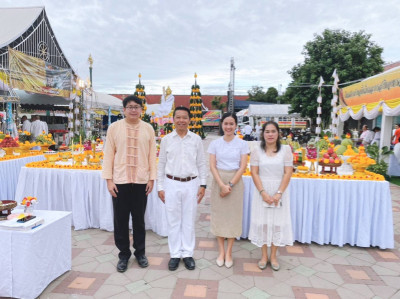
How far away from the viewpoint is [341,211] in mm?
2844

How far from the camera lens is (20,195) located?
10.9ft

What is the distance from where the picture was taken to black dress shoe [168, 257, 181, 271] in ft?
7.80

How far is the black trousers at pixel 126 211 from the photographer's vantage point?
2293mm

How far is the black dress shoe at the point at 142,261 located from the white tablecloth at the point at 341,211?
1.24 m

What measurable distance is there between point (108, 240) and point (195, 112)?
1279 centimetres

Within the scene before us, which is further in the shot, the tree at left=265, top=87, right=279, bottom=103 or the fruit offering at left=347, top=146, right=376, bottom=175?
the tree at left=265, top=87, right=279, bottom=103

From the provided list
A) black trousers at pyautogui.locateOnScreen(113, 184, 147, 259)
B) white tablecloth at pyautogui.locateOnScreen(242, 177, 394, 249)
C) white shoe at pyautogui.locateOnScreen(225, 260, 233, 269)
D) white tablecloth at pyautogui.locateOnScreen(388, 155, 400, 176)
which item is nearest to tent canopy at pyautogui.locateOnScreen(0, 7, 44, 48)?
black trousers at pyautogui.locateOnScreen(113, 184, 147, 259)

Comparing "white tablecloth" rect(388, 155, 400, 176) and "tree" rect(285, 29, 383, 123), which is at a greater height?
"tree" rect(285, 29, 383, 123)

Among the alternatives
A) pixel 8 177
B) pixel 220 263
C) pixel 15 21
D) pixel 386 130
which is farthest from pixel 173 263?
pixel 15 21

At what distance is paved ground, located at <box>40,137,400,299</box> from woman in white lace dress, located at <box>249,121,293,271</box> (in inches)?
13.2

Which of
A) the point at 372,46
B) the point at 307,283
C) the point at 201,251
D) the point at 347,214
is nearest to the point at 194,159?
the point at 201,251

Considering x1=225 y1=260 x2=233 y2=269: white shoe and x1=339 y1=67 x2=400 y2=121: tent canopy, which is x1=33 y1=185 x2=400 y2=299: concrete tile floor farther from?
x1=339 y1=67 x2=400 y2=121: tent canopy

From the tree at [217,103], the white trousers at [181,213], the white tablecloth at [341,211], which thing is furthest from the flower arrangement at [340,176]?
the tree at [217,103]

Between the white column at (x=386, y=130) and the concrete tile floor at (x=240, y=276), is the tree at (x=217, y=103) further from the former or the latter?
the concrete tile floor at (x=240, y=276)
